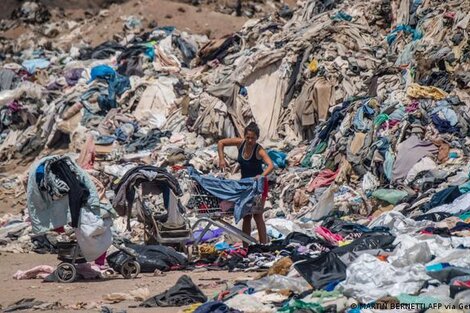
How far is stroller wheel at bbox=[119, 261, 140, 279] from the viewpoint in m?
10.6

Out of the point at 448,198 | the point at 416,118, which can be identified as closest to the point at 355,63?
the point at 416,118

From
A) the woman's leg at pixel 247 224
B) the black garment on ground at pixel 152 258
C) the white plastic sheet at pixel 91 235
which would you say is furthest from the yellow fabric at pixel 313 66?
the white plastic sheet at pixel 91 235

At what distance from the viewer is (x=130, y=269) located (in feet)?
35.0

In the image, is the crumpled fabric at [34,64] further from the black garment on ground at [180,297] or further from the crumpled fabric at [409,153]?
the black garment on ground at [180,297]

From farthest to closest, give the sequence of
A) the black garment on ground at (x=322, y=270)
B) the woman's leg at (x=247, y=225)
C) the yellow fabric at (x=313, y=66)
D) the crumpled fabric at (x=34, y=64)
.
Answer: the crumpled fabric at (x=34, y=64) → the yellow fabric at (x=313, y=66) → the woman's leg at (x=247, y=225) → the black garment on ground at (x=322, y=270)

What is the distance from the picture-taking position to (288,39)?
20172mm

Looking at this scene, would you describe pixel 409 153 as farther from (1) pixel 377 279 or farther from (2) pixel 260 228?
(1) pixel 377 279

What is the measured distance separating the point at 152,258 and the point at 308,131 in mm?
7402

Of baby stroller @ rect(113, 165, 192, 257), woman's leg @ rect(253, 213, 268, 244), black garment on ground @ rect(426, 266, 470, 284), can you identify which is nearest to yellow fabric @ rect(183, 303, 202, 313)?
black garment on ground @ rect(426, 266, 470, 284)

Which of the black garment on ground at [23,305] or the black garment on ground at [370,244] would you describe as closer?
the black garment on ground at [23,305]

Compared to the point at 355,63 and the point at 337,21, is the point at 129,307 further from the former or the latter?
the point at 337,21

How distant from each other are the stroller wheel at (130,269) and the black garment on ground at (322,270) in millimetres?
2578

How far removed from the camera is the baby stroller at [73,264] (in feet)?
34.6

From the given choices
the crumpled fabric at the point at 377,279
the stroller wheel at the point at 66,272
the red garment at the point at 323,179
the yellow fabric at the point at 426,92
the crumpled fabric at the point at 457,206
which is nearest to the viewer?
the crumpled fabric at the point at 377,279
